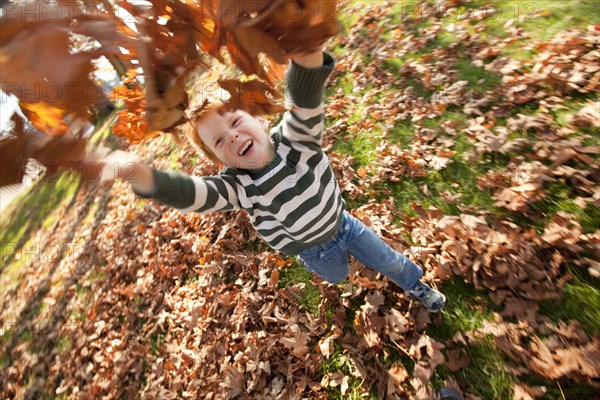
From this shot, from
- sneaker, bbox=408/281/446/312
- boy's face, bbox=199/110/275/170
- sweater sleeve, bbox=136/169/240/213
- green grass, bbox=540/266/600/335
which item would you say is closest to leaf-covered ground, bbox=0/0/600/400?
green grass, bbox=540/266/600/335

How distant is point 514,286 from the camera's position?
2.29m

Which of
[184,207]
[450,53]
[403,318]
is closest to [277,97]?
[184,207]

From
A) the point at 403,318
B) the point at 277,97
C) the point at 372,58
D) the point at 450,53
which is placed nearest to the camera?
the point at 277,97

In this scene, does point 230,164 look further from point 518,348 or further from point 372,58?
point 372,58

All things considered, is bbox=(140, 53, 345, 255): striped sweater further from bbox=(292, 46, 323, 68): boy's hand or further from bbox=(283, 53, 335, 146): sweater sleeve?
bbox=(292, 46, 323, 68): boy's hand

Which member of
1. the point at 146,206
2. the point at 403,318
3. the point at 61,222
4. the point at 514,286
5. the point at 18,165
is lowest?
the point at 61,222

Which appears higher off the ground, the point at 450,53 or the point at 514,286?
the point at 450,53

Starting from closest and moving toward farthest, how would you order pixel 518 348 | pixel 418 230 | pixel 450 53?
pixel 518 348
pixel 418 230
pixel 450 53

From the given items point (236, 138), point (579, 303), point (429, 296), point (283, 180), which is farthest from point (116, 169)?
point (579, 303)

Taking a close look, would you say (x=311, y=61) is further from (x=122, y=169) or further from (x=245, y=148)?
(x=122, y=169)

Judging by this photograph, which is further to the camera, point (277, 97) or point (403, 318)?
point (403, 318)

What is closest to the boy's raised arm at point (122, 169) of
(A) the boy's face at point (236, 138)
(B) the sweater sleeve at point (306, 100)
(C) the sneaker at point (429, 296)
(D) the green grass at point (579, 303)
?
(A) the boy's face at point (236, 138)

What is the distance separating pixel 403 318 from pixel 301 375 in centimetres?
99

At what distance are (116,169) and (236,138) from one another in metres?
0.58
